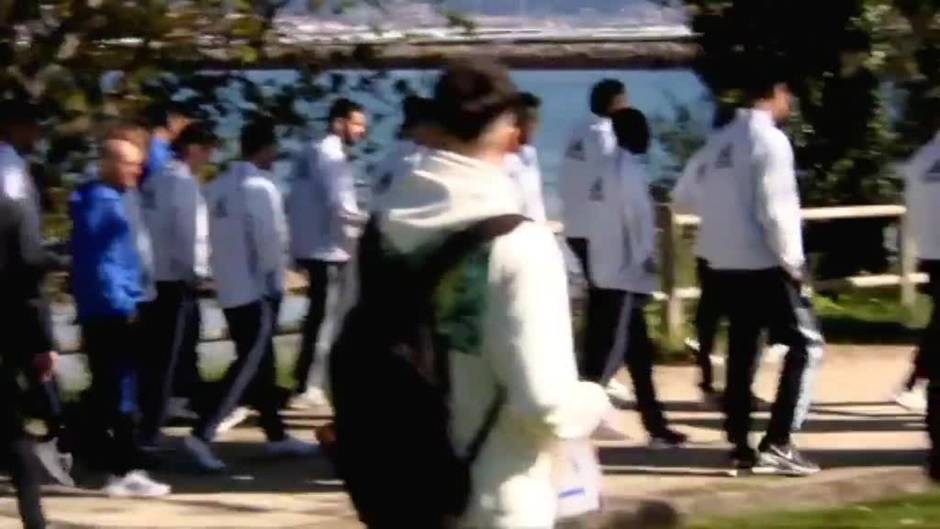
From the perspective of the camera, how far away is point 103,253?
9852mm

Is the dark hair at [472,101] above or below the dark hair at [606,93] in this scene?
above

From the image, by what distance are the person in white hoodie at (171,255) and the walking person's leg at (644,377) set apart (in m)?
2.07

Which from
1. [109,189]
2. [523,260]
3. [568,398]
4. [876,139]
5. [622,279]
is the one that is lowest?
[876,139]

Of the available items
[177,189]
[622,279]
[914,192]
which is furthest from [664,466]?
[177,189]

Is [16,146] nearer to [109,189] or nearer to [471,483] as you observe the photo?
[109,189]

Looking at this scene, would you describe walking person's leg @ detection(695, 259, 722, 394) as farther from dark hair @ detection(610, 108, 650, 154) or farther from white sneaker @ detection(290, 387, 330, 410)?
white sneaker @ detection(290, 387, 330, 410)

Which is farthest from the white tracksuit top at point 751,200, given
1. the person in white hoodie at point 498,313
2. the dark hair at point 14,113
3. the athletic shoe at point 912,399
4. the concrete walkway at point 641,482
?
the person in white hoodie at point 498,313

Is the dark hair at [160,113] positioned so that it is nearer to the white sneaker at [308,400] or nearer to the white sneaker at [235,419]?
the white sneaker at [235,419]

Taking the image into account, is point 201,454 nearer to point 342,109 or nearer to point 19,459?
point 19,459

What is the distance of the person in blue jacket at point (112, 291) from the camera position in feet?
32.2

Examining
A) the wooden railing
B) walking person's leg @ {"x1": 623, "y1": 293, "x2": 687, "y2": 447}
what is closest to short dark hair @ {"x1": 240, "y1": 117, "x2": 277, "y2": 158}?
walking person's leg @ {"x1": 623, "y1": 293, "x2": 687, "y2": 447}

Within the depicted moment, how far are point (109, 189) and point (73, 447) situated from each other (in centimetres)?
147

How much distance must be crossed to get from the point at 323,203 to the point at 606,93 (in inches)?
86.8

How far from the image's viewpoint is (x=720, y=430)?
11859mm
